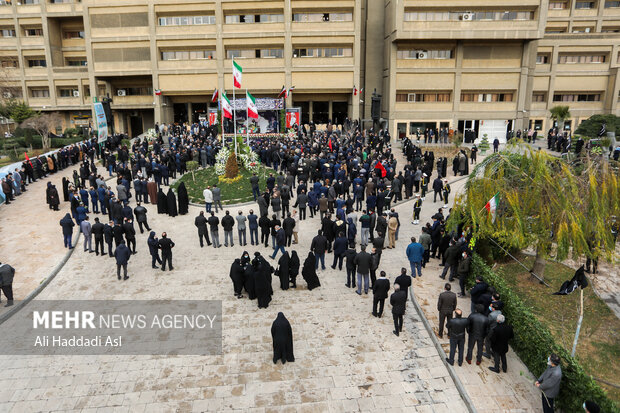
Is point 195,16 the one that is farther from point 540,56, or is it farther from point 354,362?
point 354,362

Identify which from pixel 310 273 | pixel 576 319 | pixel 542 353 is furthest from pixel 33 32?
pixel 542 353

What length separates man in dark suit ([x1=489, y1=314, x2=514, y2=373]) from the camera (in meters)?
8.69

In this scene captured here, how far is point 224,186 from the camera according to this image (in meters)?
23.0

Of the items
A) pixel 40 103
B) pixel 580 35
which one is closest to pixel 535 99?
pixel 580 35

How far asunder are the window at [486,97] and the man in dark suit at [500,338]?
1475 inches

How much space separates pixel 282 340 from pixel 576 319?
24.6 ft

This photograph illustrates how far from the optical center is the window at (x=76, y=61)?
2004 inches

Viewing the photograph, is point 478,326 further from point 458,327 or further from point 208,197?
point 208,197

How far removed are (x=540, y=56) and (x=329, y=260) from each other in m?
41.3

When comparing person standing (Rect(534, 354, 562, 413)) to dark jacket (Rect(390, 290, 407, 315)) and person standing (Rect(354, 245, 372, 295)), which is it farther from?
person standing (Rect(354, 245, 372, 295))

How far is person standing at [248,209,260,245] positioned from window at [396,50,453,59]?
3127 centimetres

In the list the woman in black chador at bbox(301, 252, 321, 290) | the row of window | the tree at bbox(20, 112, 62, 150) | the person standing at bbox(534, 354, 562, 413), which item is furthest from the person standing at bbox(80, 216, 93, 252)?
the row of window

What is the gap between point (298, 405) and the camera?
26.3 feet

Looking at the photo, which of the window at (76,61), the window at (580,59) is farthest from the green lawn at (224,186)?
the window at (580,59)
